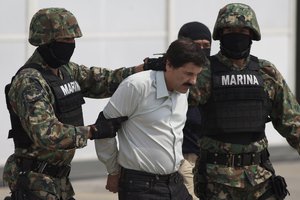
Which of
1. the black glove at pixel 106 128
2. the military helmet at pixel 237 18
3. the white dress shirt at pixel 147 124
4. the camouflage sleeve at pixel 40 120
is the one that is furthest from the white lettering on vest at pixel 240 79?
the camouflage sleeve at pixel 40 120

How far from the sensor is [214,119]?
735 cm

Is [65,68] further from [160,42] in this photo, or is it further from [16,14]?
[160,42]

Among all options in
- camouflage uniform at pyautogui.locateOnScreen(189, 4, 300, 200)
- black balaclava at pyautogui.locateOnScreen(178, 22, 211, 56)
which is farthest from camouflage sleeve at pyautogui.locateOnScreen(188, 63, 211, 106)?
black balaclava at pyautogui.locateOnScreen(178, 22, 211, 56)

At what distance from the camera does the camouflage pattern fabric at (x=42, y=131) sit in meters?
6.52

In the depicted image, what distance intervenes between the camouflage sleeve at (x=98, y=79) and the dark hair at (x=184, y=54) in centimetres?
83

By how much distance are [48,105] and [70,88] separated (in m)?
0.34

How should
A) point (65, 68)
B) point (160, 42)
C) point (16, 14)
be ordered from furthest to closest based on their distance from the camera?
point (160, 42) → point (16, 14) → point (65, 68)

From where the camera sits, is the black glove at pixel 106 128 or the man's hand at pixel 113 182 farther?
the man's hand at pixel 113 182

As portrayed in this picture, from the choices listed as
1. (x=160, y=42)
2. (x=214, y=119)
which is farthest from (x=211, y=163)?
(x=160, y=42)

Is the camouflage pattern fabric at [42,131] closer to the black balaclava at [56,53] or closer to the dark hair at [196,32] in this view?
the black balaclava at [56,53]

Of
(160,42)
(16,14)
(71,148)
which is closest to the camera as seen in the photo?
(71,148)

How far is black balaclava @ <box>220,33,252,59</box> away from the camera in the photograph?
7345mm

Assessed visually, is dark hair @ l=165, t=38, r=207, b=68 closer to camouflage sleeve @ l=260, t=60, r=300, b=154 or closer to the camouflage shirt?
the camouflage shirt

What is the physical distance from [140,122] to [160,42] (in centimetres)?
649
